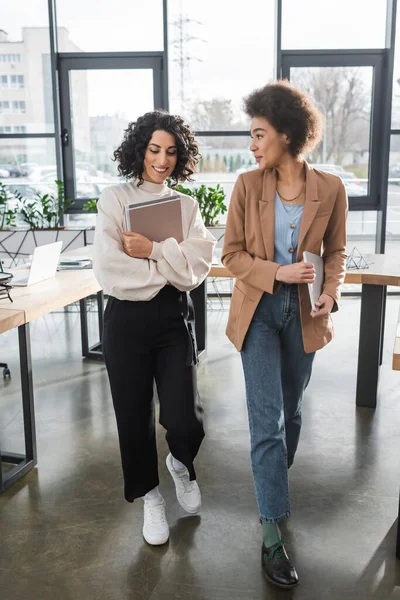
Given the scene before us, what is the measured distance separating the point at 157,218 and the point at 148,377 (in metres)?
0.57

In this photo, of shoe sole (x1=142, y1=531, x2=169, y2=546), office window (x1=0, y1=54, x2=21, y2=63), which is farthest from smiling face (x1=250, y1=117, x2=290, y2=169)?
office window (x1=0, y1=54, x2=21, y2=63)

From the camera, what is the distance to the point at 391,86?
20.1 ft

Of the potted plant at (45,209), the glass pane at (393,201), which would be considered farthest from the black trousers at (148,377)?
the glass pane at (393,201)

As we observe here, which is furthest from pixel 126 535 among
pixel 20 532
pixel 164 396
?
pixel 164 396

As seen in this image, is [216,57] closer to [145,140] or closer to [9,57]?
[9,57]

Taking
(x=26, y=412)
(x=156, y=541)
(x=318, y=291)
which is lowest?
(x=156, y=541)

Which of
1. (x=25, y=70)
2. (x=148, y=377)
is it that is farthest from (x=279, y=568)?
(x=25, y=70)

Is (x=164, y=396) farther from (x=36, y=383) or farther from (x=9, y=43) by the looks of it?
(x=9, y=43)

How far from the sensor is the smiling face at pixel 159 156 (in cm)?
215

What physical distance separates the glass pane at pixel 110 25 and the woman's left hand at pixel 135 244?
470cm

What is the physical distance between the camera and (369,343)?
11.8 feet

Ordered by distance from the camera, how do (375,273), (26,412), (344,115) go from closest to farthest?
(26,412), (375,273), (344,115)

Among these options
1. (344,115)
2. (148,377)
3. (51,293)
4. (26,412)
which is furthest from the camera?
(344,115)

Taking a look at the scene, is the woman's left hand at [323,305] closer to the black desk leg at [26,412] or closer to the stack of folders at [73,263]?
the black desk leg at [26,412]
